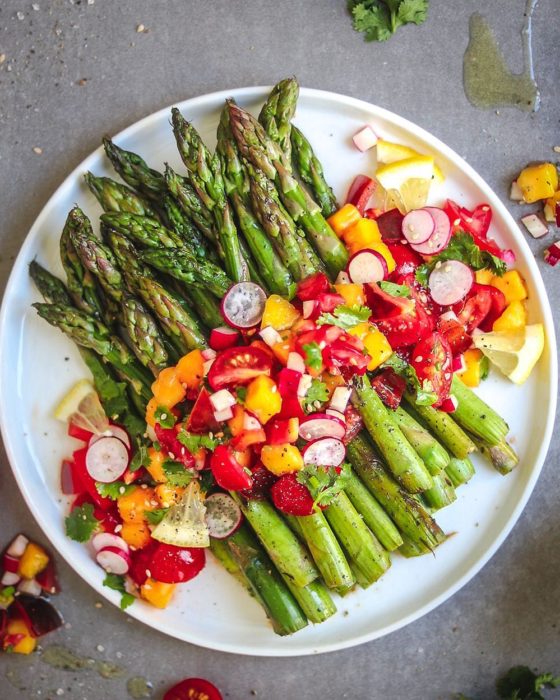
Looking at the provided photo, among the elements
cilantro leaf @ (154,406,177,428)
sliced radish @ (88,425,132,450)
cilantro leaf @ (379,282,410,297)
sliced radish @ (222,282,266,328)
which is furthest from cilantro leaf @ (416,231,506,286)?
sliced radish @ (88,425,132,450)

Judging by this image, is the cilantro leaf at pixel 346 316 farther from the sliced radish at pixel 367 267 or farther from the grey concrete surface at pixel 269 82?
the grey concrete surface at pixel 269 82

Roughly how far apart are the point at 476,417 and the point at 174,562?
73.4 inches

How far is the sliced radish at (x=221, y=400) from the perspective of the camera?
328cm

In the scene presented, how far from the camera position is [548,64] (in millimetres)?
4129

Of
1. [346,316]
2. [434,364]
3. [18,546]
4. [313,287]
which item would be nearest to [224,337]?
[313,287]

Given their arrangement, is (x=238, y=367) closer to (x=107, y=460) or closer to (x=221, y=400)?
(x=221, y=400)

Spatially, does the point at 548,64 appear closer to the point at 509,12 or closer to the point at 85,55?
the point at 509,12

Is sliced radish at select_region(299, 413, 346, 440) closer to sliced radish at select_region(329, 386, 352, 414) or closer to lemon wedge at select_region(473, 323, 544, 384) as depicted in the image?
sliced radish at select_region(329, 386, 352, 414)

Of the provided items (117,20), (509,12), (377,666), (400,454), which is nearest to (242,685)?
(377,666)

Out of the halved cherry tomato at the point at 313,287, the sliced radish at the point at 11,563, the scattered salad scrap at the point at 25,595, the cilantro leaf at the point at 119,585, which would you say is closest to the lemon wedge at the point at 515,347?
the halved cherry tomato at the point at 313,287

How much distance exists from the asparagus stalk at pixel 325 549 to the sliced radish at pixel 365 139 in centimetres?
210

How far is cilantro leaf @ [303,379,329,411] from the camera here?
3346 millimetres

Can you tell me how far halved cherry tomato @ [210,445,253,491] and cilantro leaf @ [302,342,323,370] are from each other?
1.98 ft

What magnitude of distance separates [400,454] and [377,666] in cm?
155
